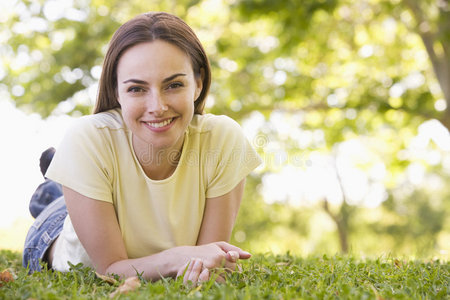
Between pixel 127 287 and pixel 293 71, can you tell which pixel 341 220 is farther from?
pixel 127 287

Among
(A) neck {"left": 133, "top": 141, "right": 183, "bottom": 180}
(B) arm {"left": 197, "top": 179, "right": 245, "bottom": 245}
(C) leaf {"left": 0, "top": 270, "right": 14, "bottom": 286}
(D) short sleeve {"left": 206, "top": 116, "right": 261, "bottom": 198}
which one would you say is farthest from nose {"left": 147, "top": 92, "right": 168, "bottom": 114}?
(C) leaf {"left": 0, "top": 270, "right": 14, "bottom": 286}

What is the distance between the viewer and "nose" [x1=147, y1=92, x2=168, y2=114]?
8.80 feet

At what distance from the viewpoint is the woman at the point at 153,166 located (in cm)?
269

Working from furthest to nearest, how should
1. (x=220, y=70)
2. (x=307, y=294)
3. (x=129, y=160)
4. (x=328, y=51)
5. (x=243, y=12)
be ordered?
1. (x=220, y=70)
2. (x=328, y=51)
3. (x=243, y=12)
4. (x=129, y=160)
5. (x=307, y=294)

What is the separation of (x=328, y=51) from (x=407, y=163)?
328 cm

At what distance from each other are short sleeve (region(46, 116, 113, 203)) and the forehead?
1.32 ft

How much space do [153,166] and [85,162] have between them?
444 mm

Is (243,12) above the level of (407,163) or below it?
above

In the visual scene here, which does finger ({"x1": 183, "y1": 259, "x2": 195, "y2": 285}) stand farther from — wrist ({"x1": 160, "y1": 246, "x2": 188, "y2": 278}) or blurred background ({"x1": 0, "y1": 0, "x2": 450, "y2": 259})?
blurred background ({"x1": 0, "y1": 0, "x2": 450, "y2": 259})

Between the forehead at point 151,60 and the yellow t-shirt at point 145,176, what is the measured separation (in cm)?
42

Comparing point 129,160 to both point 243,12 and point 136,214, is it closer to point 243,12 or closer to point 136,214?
point 136,214

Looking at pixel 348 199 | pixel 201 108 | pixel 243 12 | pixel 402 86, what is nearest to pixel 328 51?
pixel 402 86

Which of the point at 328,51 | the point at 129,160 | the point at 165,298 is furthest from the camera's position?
the point at 328,51

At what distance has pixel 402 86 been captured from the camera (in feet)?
32.1
